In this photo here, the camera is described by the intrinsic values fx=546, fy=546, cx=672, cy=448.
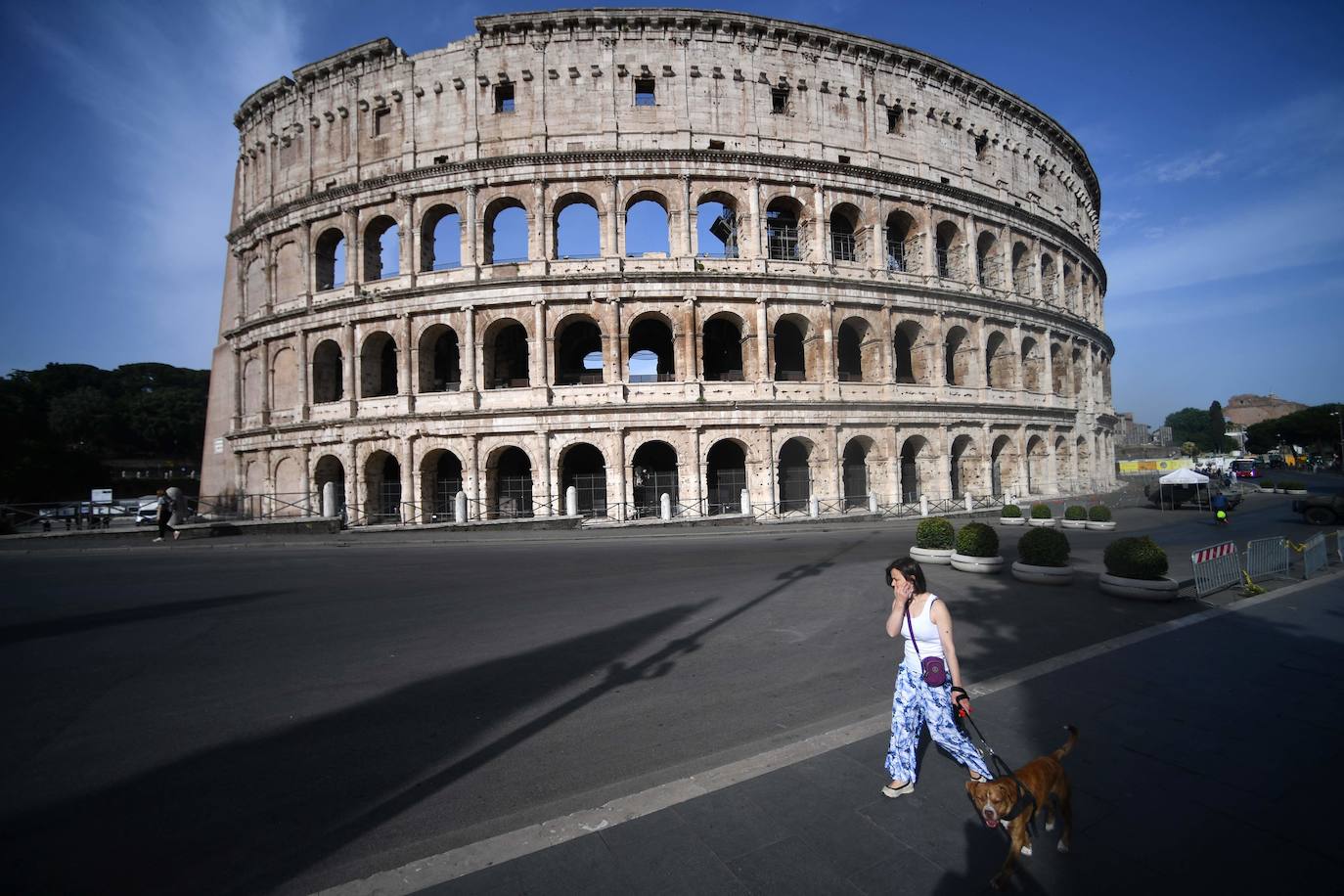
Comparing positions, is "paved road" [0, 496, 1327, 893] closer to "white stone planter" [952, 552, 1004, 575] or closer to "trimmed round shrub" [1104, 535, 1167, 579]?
"white stone planter" [952, 552, 1004, 575]

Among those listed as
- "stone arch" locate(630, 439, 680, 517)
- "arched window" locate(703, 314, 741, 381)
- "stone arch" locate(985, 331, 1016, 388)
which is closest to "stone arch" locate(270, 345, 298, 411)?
"stone arch" locate(630, 439, 680, 517)

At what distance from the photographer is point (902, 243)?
27.1 metres

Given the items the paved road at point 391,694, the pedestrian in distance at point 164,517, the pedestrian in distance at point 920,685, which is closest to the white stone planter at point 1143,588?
the paved road at point 391,694

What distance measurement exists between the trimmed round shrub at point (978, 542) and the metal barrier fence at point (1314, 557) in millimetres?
4676

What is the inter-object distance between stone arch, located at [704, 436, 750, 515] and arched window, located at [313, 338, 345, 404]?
56.7 feet

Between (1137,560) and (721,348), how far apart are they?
69.2ft

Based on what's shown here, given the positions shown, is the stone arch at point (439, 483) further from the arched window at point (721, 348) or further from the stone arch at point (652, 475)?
the arched window at point (721, 348)

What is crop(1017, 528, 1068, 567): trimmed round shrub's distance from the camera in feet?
30.9

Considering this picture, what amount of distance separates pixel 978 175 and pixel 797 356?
527 inches

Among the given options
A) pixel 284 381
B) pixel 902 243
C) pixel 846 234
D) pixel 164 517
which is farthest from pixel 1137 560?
pixel 284 381

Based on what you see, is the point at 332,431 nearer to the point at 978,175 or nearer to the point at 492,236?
the point at 492,236

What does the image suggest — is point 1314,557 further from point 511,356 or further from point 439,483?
point 511,356

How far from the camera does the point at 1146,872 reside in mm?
2738

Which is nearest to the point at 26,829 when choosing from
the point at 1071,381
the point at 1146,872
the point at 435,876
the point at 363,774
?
the point at 363,774
